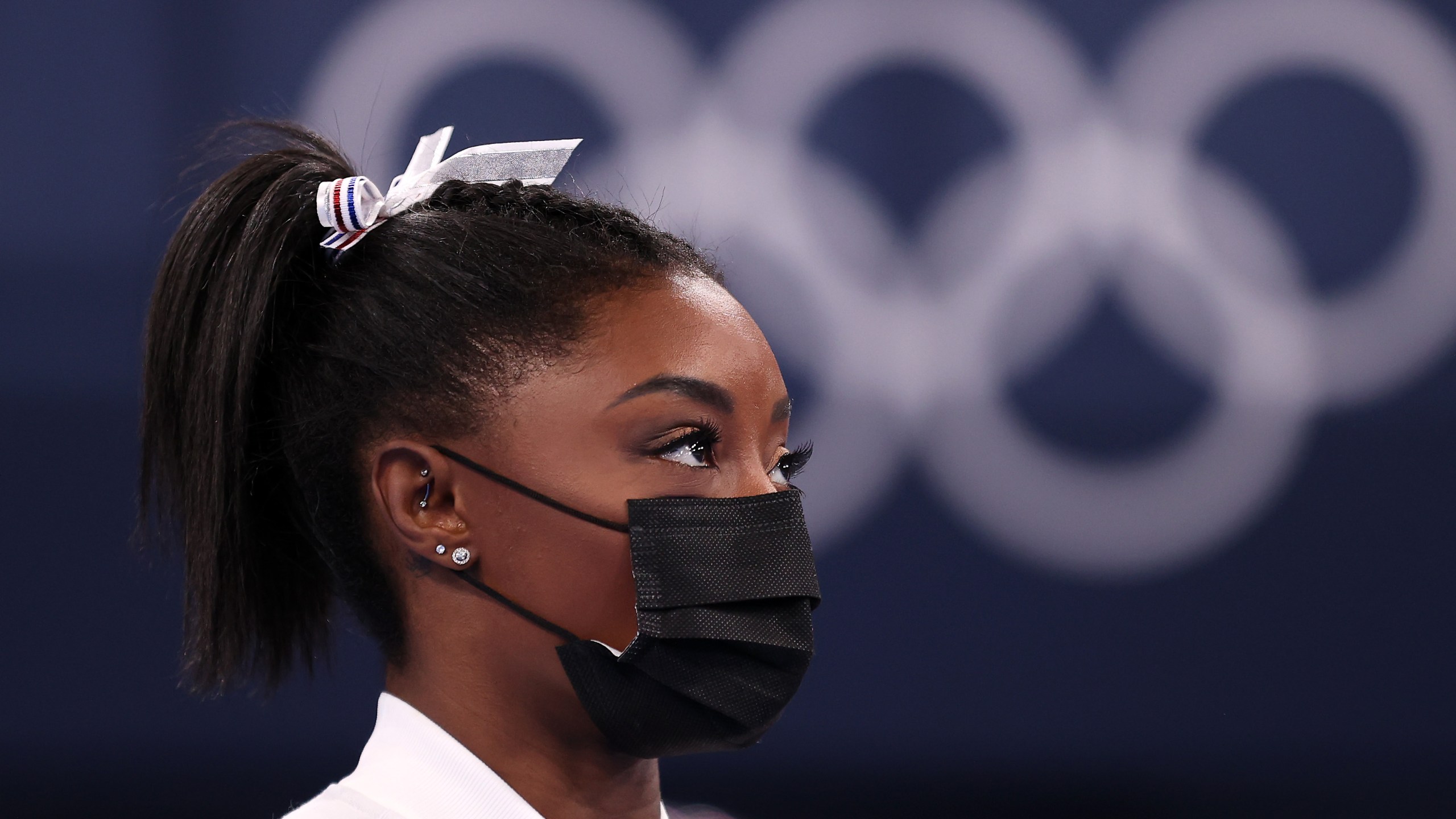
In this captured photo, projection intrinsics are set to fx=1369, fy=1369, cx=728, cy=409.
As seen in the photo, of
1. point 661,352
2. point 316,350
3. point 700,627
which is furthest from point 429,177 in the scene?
point 700,627

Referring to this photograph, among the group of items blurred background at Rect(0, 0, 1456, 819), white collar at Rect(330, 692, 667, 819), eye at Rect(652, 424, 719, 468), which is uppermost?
blurred background at Rect(0, 0, 1456, 819)

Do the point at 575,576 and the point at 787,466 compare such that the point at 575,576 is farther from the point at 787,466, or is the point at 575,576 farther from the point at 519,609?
the point at 787,466

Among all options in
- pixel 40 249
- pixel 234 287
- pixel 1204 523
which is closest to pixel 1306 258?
pixel 1204 523

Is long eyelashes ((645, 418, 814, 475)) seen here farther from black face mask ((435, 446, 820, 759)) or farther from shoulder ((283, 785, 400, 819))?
shoulder ((283, 785, 400, 819))

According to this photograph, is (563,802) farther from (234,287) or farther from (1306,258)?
(1306,258)

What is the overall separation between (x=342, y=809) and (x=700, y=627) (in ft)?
1.42

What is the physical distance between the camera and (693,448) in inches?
58.1

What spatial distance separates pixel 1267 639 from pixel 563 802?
6.86ft

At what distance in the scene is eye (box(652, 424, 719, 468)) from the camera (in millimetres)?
1449

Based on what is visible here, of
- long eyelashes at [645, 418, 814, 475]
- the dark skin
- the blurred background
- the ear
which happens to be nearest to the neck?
the dark skin

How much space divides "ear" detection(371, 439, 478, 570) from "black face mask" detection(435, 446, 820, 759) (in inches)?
1.1

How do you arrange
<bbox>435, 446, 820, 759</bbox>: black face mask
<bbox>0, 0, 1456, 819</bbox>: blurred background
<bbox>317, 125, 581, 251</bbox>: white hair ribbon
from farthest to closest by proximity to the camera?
<bbox>0, 0, 1456, 819</bbox>: blurred background, <bbox>317, 125, 581, 251</bbox>: white hair ribbon, <bbox>435, 446, 820, 759</bbox>: black face mask

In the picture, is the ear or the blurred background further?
the blurred background

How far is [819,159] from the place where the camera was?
305cm
